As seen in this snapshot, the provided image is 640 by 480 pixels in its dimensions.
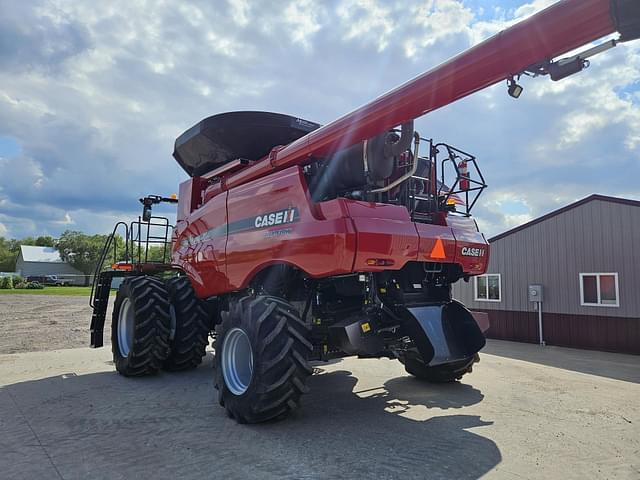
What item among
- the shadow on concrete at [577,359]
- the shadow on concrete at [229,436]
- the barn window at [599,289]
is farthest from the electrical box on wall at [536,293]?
the shadow on concrete at [229,436]

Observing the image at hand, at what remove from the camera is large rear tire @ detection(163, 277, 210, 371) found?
7.17 meters

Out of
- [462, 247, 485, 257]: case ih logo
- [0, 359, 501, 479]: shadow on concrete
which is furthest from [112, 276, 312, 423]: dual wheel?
[462, 247, 485, 257]: case ih logo

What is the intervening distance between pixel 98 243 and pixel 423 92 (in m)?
81.8

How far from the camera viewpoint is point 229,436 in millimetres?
4277

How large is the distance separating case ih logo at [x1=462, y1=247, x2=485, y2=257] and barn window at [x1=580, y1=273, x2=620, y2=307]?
734cm

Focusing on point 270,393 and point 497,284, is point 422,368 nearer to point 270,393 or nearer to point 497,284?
point 270,393

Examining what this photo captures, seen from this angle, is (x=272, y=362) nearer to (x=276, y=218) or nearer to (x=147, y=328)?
(x=276, y=218)

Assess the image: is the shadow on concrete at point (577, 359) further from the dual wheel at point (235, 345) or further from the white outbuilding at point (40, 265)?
the white outbuilding at point (40, 265)

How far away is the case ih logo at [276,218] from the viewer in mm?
4836

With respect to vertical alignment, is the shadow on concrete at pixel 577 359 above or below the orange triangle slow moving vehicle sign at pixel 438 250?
below

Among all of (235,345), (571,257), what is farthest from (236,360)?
(571,257)

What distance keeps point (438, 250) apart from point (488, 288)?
9887mm

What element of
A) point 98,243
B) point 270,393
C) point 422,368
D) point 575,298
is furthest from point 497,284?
point 98,243

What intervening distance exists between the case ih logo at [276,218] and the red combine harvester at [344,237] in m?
0.02
